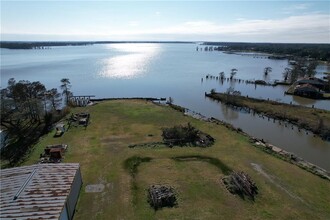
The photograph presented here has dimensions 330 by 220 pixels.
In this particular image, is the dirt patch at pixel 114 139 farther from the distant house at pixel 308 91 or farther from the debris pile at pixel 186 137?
the distant house at pixel 308 91

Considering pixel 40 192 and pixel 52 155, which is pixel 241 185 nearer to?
pixel 40 192

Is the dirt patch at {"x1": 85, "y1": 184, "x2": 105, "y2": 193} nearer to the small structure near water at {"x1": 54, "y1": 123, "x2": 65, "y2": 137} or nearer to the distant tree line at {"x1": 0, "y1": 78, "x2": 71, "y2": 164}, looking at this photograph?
the small structure near water at {"x1": 54, "y1": 123, "x2": 65, "y2": 137}

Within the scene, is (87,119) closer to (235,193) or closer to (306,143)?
(235,193)

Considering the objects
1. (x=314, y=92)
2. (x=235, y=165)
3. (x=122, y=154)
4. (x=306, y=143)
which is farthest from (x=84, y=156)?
(x=314, y=92)

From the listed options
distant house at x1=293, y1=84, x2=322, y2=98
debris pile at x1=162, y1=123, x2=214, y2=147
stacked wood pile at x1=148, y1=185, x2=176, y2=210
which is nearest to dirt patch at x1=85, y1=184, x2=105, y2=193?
stacked wood pile at x1=148, y1=185, x2=176, y2=210

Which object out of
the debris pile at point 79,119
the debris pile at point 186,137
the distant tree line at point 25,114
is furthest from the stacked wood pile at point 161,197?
the debris pile at point 79,119

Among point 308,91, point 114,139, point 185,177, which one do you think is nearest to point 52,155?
point 114,139
